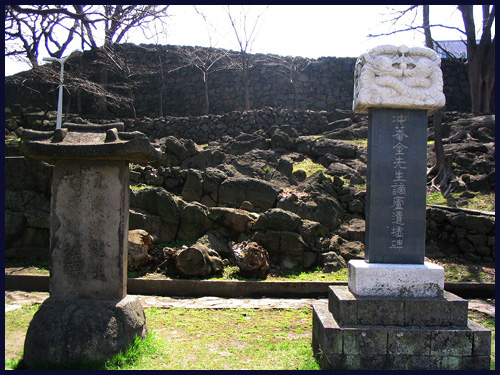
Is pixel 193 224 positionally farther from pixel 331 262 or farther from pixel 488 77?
pixel 488 77

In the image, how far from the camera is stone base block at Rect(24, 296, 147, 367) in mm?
3922

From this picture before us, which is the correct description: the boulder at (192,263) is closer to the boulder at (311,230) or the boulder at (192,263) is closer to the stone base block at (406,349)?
the boulder at (311,230)

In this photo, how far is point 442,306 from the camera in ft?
13.2

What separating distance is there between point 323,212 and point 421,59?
574 centimetres

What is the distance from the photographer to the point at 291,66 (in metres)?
20.9

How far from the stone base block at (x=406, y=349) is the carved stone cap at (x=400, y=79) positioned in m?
2.25

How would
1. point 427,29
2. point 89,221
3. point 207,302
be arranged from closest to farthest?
1. point 89,221
2. point 207,302
3. point 427,29

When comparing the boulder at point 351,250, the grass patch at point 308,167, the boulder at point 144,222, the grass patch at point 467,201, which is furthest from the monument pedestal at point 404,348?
the grass patch at point 308,167

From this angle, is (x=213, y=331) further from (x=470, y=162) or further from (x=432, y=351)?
(x=470, y=162)

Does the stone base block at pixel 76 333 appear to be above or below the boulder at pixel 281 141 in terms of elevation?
below

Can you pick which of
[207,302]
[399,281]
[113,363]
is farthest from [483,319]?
[113,363]

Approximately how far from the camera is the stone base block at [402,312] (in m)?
4.01

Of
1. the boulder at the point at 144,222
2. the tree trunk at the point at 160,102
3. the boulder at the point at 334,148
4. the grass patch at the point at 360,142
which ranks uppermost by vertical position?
the tree trunk at the point at 160,102

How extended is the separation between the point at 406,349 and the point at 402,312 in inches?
13.2
